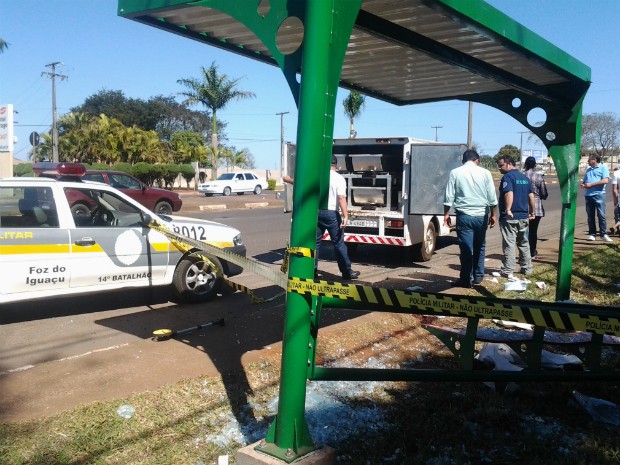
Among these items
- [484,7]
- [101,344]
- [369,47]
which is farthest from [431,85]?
[101,344]

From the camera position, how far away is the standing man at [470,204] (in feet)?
27.0

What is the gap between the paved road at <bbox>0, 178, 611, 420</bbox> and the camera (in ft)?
15.7

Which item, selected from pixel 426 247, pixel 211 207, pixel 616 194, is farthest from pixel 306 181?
pixel 211 207

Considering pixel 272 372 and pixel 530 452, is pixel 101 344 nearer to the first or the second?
pixel 272 372

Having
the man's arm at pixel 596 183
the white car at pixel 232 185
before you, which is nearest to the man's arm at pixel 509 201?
the man's arm at pixel 596 183

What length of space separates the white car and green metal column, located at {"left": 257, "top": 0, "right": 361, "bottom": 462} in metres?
37.2

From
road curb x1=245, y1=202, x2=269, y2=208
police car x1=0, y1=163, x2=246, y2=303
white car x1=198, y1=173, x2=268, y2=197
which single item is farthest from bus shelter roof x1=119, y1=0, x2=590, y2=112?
white car x1=198, y1=173, x2=268, y2=197

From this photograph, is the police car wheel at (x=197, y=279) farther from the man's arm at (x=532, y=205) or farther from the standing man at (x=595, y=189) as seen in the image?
the standing man at (x=595, y=189)

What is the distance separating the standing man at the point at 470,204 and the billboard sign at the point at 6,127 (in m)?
20.2

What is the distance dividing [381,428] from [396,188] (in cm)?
824

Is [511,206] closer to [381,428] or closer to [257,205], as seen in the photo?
[381,428]

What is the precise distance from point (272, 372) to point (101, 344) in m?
2.09

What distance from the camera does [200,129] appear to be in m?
86.1

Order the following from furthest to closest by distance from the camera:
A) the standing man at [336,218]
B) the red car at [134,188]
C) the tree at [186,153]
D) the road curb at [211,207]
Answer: the tree at [186,153], the road curb at [211,207], the red car at [134,188], the standing man at [336,218]
